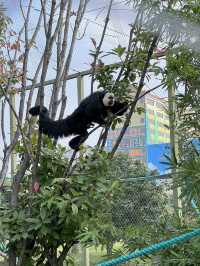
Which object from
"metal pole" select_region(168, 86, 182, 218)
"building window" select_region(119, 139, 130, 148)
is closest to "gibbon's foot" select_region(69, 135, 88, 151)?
"metal pole" select_region(168, 86, 182, 218)

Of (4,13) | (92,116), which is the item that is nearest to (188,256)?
(92,116)

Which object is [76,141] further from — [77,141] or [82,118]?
[82,118]

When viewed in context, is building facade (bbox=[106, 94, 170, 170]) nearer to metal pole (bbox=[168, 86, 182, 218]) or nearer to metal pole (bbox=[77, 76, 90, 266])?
metal pole (bbox=[168, 86, 182, 218])

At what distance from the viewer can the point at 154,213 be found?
11.2 ft

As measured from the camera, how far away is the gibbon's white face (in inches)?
93.1

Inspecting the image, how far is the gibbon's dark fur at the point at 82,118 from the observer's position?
242cm

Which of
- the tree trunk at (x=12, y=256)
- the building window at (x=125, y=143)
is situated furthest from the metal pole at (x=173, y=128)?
the tree trunk at (x=12, y=256)

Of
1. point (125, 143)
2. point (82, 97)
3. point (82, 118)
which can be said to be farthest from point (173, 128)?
point (82, 97)

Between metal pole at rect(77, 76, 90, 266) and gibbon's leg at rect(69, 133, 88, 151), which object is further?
metal pole at rect(77, 76, 90, 266)

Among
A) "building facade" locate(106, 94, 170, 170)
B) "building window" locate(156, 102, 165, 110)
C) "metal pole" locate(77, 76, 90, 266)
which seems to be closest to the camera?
"building window" locate(156, 102, 165, 110)

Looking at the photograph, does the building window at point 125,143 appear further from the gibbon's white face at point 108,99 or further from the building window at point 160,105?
the gibbon's white face at point 108,99

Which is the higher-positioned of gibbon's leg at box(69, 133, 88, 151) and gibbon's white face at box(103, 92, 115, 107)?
gibbon's white face at box(103, 92, 115, 107)

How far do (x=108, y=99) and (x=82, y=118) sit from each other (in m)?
0.27

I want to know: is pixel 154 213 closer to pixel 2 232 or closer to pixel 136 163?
pixel 136 163
